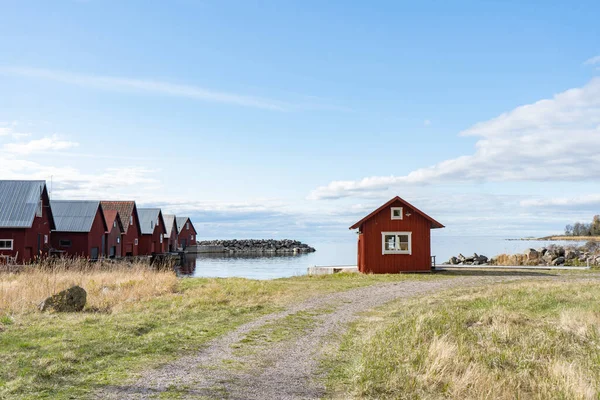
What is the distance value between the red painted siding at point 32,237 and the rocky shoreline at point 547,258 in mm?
34542

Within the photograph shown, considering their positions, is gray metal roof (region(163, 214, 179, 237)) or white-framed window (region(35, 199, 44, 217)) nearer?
white-framed window (region(35, 199, 44, 217))

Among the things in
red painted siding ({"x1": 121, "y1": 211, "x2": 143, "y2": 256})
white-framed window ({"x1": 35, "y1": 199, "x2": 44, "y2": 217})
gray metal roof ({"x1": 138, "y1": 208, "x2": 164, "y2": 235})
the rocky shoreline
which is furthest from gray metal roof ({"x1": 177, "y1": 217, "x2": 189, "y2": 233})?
the rocky shoreline

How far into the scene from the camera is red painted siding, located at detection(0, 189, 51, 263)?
40531mm

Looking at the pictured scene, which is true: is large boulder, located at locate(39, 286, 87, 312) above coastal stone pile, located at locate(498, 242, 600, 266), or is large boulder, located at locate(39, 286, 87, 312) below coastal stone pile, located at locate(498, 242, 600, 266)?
below

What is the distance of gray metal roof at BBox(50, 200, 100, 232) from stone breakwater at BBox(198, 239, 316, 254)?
48404mm

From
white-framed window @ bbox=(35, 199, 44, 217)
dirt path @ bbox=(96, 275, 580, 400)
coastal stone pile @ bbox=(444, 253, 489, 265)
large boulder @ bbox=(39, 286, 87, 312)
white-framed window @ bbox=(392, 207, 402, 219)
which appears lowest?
dirt path @ bbox=(96, 275, 580, 400)

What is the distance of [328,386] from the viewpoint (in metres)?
8.00

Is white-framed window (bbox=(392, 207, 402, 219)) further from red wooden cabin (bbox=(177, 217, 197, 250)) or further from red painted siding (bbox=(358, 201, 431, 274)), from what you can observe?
red wooden cabin (bbox=(177, 217, 197, 250))

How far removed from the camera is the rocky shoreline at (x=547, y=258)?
3819 cm

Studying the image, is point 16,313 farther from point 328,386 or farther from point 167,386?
point 328,386

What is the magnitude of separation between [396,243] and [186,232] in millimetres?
66094

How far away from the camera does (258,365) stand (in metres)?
9.09

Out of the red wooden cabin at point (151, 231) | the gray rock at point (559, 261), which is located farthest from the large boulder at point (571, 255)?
the red wooden cabin at point (151, 231)

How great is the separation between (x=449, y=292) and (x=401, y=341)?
10.9 metres
